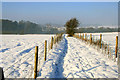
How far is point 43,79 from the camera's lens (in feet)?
15.3

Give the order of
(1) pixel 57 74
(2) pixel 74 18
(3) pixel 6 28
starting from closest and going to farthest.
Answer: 1. (1) pixel 57 74
2. (2) pixel 74 18
3. (3) pixel 6 28

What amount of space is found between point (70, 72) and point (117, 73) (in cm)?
212

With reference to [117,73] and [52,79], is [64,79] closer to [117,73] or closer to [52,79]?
[52,79]

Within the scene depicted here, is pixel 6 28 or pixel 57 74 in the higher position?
pixel 6 28

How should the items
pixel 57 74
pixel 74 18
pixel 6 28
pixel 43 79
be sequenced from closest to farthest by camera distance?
pixel 43 79, pixel 57 74, pixel 74 18, pixel 6 28

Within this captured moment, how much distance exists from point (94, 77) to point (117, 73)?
1293 mm

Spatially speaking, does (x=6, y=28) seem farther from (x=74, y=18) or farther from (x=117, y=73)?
(x=117, y=73)

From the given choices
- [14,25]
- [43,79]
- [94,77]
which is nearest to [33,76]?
[43,79]

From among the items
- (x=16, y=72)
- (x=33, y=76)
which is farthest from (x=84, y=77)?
(x=16, y=72)

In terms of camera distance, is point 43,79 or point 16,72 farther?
point 16,72

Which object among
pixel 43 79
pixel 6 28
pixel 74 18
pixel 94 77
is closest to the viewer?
pixel 43 79

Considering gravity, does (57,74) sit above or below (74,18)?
below

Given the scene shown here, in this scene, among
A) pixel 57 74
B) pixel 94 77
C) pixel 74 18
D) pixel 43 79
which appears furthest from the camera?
pixel 74 18

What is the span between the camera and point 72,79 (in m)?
4.79
